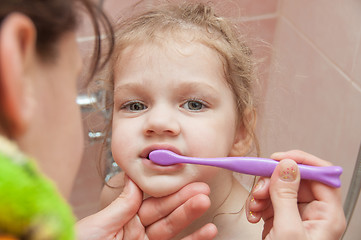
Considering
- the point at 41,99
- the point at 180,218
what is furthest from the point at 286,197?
the point at 41,99

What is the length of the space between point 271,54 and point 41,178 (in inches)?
39.8

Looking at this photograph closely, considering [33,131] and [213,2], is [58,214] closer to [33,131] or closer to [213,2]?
[33,131]

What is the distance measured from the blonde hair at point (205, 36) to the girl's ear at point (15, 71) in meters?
0.45

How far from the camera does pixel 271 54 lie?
1.35 meters

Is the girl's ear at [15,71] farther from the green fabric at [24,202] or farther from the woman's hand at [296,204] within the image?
the woman's hand at [296,204]

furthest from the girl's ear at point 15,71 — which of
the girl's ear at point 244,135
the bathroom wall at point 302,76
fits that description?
the bathroom wall at point 302,76

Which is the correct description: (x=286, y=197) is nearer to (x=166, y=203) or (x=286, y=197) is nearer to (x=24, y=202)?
(x=166, y=203)

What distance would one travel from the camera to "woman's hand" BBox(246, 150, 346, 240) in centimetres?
77

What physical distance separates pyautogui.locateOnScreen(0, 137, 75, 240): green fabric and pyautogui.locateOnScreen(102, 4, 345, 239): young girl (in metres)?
0.42

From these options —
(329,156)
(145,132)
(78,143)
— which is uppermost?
(78,143)

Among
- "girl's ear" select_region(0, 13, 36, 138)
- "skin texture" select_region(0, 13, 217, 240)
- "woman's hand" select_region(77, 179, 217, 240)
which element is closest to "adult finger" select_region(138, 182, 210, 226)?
"woman's hand" select_region(77, 179, 217, 240)

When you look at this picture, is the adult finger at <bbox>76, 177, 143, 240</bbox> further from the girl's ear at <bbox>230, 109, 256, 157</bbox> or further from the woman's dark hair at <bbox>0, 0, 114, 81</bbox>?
the woman's dark hair at <bbox>0, 0, 114, 81</bbox>

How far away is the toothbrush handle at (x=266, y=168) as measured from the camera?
798 mm

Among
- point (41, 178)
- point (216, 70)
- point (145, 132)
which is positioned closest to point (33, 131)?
point (41, 178)
